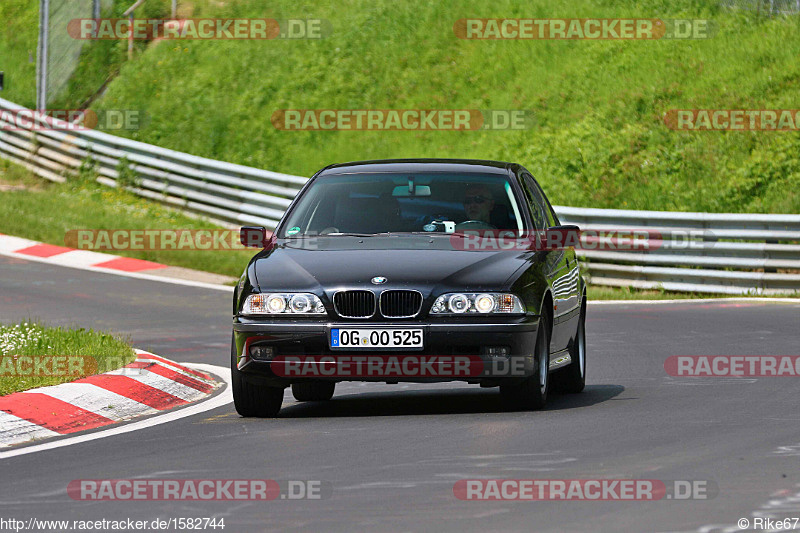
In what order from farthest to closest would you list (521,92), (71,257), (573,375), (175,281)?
(521,92) < (71,257) < (175,281) < (573,375)

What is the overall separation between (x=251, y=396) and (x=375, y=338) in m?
0.96

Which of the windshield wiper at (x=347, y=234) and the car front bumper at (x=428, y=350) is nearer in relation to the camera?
the car front bumper at (x=428, y=350)

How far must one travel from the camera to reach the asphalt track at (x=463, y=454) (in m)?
6.42

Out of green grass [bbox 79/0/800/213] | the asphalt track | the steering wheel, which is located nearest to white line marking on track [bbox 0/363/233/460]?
the asphalt track

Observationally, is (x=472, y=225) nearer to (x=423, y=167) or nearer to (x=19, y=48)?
(x=423, y=167)

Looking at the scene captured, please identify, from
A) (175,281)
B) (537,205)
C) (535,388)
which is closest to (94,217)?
(175,281)

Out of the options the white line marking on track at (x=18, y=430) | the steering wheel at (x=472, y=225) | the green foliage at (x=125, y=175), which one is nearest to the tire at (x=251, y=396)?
the white line marking on track at (x=18, y=430)

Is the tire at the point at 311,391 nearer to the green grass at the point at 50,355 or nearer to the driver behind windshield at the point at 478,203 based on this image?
the green grass at the point at 50,355

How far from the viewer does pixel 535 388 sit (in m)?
9.82

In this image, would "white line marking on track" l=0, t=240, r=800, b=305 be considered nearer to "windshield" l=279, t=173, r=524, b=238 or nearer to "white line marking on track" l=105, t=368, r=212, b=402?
"windshield" l=279, t=173, r=524, b=238

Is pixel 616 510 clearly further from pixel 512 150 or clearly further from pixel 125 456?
pixel 512 150

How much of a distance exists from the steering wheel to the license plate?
1.37 meters

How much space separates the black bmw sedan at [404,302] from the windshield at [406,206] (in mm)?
10

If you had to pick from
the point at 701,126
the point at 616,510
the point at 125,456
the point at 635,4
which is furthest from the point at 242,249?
the point at 616,510
